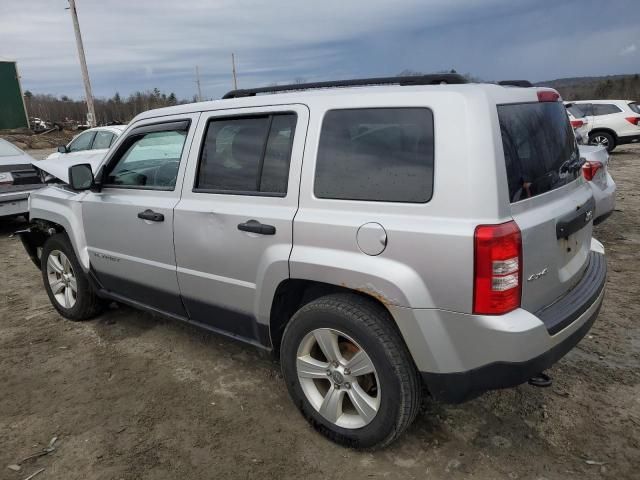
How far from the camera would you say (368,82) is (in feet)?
9.04

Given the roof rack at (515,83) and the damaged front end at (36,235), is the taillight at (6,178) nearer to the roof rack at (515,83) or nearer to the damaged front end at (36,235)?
the damaged front end at (36,235)

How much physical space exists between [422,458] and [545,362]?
32.1 inches

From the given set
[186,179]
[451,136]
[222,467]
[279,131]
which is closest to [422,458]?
[222,467]

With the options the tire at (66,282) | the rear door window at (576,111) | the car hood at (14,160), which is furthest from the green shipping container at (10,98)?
the tire at (66,282)

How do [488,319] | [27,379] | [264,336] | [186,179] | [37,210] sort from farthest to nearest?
1. [37,210]
2. [27,379]
3. [186,179]
4. [264,336]
5. [488,319]

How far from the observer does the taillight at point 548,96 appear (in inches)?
100

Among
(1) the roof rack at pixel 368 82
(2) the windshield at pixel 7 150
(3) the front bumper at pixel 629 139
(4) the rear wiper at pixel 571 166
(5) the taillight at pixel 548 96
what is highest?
(1) the roof rack at pixel 368 82

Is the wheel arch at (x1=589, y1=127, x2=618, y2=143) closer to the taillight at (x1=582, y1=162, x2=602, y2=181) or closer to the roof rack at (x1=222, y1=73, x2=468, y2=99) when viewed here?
the taillight at (x1=582, y1=162, x2=602, y2=181)

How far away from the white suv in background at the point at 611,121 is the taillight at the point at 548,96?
1407 cm

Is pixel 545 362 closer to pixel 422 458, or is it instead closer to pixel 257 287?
pixel 422 458

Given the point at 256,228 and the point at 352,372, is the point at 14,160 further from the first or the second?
the point at 352,372

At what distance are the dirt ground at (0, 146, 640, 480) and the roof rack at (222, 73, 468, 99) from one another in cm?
187

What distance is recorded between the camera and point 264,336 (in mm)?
2873

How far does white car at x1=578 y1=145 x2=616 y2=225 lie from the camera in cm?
529
